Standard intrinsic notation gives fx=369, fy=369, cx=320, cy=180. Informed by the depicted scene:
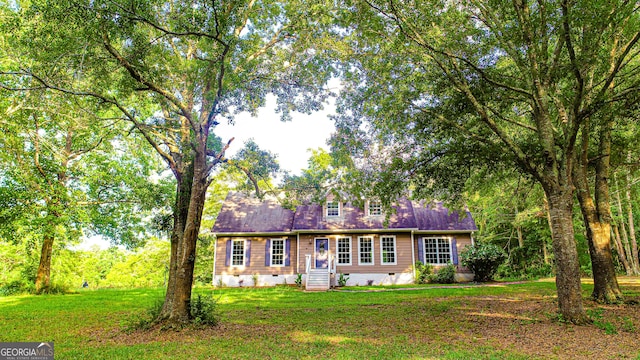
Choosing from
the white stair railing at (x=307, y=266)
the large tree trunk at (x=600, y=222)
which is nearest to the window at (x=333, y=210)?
the white stair railing at (x=307, y=266)

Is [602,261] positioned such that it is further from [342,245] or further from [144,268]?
[144,268]

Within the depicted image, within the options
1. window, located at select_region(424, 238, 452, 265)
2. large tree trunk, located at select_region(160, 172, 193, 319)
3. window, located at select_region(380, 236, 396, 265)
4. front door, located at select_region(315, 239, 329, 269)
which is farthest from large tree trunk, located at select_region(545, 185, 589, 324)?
front door, located at select_region(315, 239, 329, 269)

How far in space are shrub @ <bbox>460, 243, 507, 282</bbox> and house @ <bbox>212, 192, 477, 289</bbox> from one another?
3.37ft

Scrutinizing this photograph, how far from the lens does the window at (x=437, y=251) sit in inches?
795

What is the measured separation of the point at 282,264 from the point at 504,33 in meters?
16.3

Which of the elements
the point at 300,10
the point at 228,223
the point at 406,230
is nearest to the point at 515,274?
the point at 406,230

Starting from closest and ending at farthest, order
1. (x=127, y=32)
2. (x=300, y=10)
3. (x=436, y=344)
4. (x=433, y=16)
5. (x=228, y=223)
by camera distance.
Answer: (x=436, y=344) < (x=127, y=32) < (x=433, y=16) < (x=300, y=10) < (x=228, y=223)

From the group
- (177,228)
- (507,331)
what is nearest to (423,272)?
(507,331)

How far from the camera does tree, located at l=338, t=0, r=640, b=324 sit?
23.5 ft

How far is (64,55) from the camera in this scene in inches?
269

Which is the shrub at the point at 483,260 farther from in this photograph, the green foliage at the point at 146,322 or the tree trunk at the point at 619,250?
the green foliage at the point at 146,322

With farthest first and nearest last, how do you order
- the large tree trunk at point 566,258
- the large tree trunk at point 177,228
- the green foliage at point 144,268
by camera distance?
the green foliage at point 144,268
the large tree trunk at point 177,228
the large tree trunk at point 566,258

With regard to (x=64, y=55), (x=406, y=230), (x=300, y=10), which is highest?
(x=300, y=10)

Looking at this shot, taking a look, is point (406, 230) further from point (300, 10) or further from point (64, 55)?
point (64, 55)
